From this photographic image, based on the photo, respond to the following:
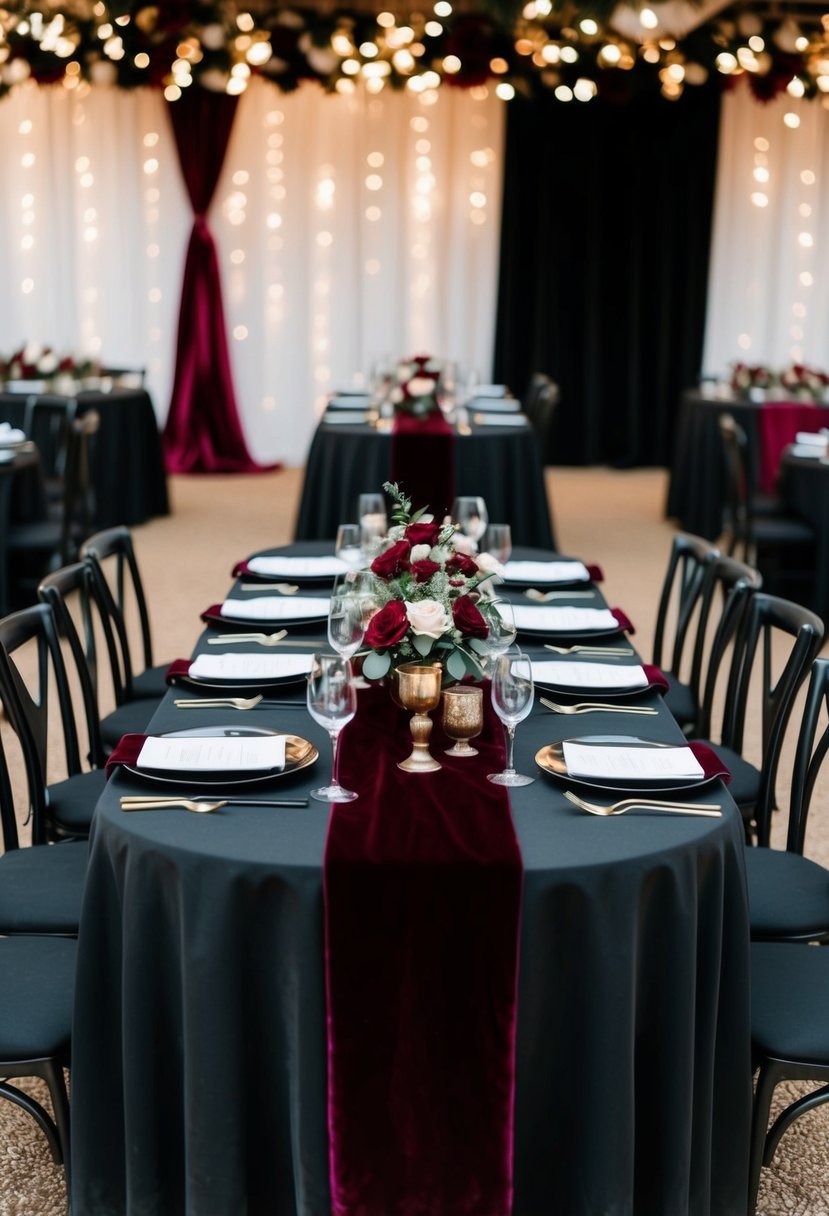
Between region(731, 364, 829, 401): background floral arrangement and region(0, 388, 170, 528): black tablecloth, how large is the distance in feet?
12.1

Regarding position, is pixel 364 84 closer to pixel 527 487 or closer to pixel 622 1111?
pixel 527 487

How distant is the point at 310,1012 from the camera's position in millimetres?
1933

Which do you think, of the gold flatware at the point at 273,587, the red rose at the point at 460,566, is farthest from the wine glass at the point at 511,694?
the gold flatware at the point at 273,587

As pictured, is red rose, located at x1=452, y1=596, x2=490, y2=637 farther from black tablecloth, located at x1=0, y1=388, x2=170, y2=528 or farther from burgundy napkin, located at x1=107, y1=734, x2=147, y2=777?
black tablecloth, located at x1=0, y1=388, x2=170, y2=528

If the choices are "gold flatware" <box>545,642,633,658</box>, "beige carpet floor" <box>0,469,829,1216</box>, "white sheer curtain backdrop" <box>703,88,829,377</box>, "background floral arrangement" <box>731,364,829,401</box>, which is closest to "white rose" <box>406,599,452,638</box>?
"gold flatware" <box>545,642,633,658</box>

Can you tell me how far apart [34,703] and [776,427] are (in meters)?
6.20

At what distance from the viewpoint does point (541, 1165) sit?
201 centimetres

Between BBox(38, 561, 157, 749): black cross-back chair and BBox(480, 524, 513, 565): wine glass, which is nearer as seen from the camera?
BBox(38, 561, 157, 749): black cross-back chair

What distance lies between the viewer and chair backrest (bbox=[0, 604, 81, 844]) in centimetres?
266

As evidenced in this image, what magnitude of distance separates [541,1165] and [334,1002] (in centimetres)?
41

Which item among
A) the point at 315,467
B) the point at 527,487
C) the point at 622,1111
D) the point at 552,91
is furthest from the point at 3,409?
the point at 622,1111

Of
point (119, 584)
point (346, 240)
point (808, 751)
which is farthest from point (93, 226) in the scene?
point (808, 751)

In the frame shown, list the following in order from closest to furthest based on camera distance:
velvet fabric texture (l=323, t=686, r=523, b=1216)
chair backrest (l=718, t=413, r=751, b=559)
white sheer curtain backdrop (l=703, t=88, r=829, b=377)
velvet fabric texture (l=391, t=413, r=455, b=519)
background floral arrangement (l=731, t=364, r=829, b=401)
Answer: velvet fabric texture (l=323, t=686, r=523, b=1216)
chair backrest (l=718, t=413, r=751, b=559)
velvet fabric texture (l=391, t=413, r=455, b=519)
background floral arrangement (l=731, t=364, r=829, b=401)
white sheer curtain backdrop (l=703, t=88, r=829, b=377)

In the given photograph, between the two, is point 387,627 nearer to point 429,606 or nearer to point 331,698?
point 429,606
